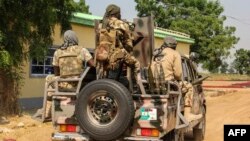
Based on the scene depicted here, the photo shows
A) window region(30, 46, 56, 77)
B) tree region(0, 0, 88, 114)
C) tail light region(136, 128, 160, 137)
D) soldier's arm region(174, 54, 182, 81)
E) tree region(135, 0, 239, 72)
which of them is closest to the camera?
tail light region(136, 128, 160, 137)

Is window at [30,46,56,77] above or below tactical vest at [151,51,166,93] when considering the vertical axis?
above

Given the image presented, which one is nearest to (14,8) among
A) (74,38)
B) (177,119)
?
(74,38)

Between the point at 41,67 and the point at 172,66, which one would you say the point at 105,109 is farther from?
the point at 41,67

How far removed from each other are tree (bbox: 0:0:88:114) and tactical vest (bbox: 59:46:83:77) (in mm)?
3712

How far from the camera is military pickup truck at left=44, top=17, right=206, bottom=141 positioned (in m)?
5.84

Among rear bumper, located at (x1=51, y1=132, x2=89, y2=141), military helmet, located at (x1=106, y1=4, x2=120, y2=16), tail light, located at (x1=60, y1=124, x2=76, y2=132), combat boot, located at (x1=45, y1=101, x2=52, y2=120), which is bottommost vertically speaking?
rear bumper, located at (x1=51, y1=132, x2=89, y2=141)

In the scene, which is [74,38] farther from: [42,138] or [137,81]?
[42,138]

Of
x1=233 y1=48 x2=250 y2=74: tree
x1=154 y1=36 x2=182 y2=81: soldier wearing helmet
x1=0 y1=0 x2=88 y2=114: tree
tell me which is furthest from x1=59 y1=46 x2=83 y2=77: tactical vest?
x1=233 y1=48 x2=250 y2=74: tree

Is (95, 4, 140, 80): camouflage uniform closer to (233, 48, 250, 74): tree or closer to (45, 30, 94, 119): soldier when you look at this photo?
(45, 30, 94, 119): soldier

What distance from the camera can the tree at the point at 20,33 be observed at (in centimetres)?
1112

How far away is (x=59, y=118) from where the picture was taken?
6523mm

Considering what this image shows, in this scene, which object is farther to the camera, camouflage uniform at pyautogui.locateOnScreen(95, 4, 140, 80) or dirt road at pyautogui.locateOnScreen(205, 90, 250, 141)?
dirt road at pyautogui.locateOnScreen(205, 90, 250, 141)

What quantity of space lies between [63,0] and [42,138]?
4369 mm

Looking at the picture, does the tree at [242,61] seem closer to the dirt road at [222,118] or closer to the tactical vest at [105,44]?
the dirt road at [222,118]
